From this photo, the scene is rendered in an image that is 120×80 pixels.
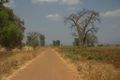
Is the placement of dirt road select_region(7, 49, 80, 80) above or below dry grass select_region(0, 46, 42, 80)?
below

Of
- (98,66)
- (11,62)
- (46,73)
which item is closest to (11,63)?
(11,62)

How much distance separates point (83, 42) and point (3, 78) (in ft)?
258

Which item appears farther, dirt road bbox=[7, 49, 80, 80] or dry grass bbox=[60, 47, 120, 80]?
dirt road bbox=[7, 49, 80, 80]

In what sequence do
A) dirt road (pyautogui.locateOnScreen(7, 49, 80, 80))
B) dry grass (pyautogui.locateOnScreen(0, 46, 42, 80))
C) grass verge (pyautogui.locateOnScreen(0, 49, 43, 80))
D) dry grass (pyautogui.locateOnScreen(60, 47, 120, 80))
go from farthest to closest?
dry grass (pyautogui.locateOnScreen(0, 46, 42, 80))
grass verge (pyautogui.locateOnScreen(0, 49, 43, 80))
dirt road (pyautogui.locateOnScreen(7, 49, 80, 80))
dry grass (pyautogui.locateOnScreen(60, 47, 120, 80))

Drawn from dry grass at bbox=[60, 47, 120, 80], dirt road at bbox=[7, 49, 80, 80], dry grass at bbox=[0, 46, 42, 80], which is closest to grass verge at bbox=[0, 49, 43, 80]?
dry grass at bbox=[0, 46, 42, 80]

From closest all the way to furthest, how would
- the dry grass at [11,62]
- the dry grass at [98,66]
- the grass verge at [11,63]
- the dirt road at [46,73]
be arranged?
the dry grass at [98,66]
the dirt road at [46,73]
the grass verge at [11,63]
the dry grass at [11,62]

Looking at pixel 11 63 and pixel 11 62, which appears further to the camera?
pixel 11 62

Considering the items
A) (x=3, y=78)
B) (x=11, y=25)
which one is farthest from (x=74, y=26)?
(x=3, y=78)

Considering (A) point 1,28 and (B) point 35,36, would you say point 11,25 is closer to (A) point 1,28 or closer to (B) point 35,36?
(A) point 1,28

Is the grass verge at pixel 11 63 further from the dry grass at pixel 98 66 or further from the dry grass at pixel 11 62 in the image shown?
the dry grass at pixel 98 66

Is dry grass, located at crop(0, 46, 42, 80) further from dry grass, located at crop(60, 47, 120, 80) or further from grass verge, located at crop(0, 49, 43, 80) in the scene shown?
dry grass, located at crop(60, 47, 120, 80)

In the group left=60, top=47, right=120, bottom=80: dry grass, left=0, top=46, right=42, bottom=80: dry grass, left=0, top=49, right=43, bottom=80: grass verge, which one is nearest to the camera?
left=60, top=47, right=120, bottom=80: dry grass

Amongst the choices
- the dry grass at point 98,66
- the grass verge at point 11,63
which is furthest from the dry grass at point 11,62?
the dry grass at point 98,66

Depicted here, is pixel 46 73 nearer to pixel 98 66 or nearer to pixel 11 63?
pixel 98 66
